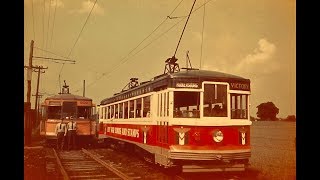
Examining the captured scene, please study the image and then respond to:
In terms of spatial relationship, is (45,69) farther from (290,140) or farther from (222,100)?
(290,140)

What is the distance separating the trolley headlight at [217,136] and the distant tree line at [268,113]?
0.51 meters

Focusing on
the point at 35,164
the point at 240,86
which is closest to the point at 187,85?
the point at 240,86

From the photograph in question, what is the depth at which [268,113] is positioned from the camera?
5680 millimetres

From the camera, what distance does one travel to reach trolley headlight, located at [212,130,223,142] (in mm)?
5367

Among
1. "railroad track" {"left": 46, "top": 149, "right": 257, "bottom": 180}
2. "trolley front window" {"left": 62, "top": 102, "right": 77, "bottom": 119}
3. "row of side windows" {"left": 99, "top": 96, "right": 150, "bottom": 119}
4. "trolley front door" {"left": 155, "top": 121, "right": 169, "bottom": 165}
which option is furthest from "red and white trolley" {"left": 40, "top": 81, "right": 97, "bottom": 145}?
"trolley front door" {"left": 155, "top": 121, "right": 169, "bottom": 165}

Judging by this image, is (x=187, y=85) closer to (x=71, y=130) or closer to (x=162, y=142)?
(x=162, y=142)

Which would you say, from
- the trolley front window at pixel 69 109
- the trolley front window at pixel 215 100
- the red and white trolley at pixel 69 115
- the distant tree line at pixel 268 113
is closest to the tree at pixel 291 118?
the distant tree line at pixel 268 113

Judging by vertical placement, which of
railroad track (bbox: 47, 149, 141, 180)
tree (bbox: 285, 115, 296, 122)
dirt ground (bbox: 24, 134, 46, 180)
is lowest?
railroad track (bbox: 47, 149, 141, 180)

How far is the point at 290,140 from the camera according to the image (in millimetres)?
5688

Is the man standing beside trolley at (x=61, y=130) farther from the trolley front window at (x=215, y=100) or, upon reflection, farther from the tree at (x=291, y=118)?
the tree at (x=291, y=118)

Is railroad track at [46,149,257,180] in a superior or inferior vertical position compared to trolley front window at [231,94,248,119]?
inferior

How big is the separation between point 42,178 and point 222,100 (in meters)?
2.66

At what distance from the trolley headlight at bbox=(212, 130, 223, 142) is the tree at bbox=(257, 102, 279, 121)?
2.09 feet

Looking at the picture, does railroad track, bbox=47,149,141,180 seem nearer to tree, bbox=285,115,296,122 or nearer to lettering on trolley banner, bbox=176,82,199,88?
lettering on trolley banner, bbox=176,82,199,88
